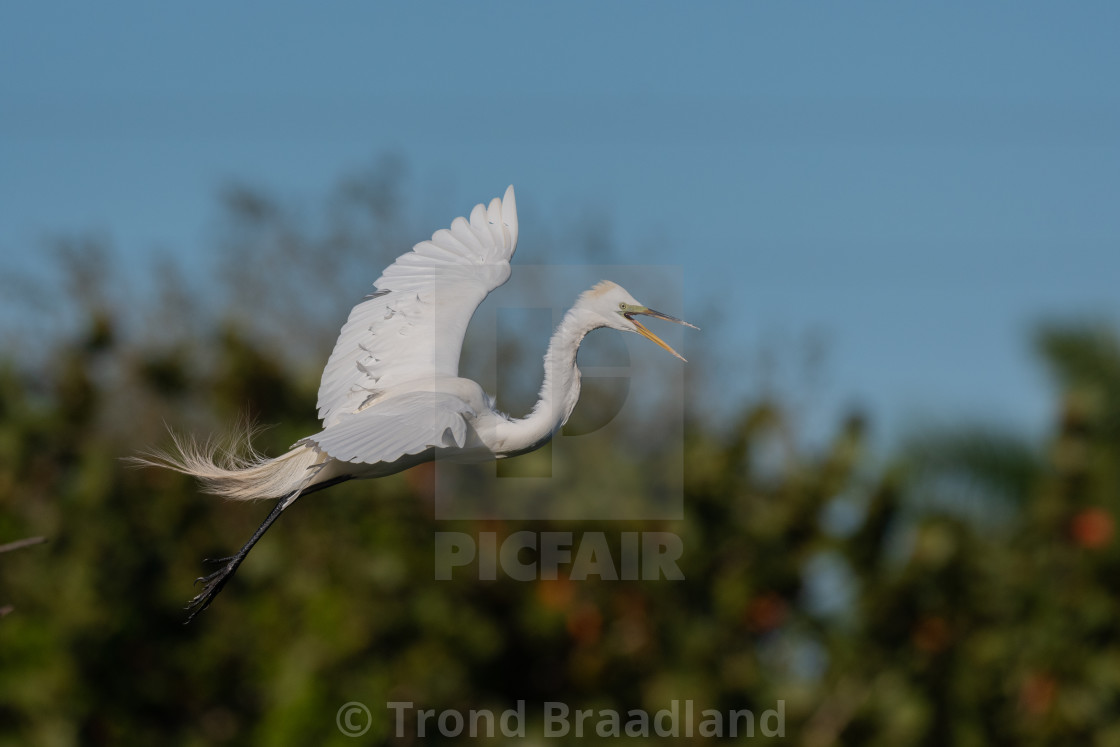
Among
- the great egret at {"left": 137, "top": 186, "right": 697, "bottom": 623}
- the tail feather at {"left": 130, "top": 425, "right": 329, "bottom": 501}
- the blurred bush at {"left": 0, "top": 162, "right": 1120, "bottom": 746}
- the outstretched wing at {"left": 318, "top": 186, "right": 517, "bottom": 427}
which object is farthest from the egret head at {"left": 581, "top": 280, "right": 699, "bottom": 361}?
the blurred bush at {"left": 0, "top": 162, "right": 1120, "bottom": 746}

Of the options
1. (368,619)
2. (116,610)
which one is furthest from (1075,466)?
(116,610)

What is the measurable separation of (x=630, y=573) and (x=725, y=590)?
2.94 ft

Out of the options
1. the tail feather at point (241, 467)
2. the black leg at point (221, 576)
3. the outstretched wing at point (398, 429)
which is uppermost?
the outstretched wing at point (398, 429)

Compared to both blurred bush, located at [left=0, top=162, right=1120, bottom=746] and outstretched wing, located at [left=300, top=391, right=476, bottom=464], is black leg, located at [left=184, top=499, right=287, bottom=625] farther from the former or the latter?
blurred bush, located at [left=0, top=162, right=1120, bottom=746]

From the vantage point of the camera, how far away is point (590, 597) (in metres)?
10.5

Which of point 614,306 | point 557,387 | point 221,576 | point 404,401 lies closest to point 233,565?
point 221,576

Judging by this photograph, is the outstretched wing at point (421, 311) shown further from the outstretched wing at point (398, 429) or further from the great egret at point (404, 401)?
the outstretched wing at point (398, 429)

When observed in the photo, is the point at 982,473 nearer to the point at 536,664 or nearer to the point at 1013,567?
the point at 1013,567

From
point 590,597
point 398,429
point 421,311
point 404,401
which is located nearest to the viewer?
point 398,429

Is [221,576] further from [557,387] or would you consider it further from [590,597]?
[590,597]

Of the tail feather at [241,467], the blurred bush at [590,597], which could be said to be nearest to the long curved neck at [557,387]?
the tail feather at [241,467]

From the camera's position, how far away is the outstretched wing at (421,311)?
1852 mm

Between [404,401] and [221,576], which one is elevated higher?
[404,401]

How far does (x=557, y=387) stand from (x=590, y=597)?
29.3ft
